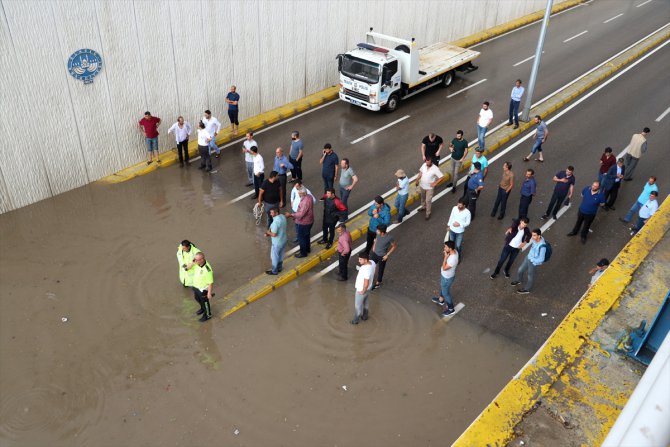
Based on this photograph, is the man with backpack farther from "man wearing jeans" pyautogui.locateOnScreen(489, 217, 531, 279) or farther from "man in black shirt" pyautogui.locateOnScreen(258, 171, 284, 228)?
"man in black shirt" pyautogui.locateOnScreen(258, 171, 284, 228)

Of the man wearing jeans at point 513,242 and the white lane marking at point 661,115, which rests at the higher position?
the man wearing jeans at point 513,242

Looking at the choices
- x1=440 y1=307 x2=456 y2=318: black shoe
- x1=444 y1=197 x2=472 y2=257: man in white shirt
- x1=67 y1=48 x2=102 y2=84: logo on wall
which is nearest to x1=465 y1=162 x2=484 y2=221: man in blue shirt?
x1=444 y1=197 x2=472 y2=257: man in white shirt

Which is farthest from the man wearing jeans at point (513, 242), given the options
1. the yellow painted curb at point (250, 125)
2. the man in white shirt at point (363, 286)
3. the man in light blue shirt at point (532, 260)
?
the yellow painted curb at point (250, 125)

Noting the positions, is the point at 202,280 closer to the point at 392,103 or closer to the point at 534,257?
the point at 534,257

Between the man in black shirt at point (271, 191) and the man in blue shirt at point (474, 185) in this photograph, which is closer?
the man in black shirt at point (271, 191)

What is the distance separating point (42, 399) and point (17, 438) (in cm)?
71

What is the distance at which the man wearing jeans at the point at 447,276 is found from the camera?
32.8ft

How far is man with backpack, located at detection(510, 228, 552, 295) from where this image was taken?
1062cm

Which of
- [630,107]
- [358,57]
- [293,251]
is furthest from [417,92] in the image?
[293,251]

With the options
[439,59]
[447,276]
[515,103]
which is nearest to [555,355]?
[447,276]

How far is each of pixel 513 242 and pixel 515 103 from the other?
24.9 ft

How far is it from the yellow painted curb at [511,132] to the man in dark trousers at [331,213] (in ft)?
1.25

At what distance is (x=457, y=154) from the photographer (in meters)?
14.2

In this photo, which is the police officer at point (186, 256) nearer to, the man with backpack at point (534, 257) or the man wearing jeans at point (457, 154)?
the man with backpack at point (534, 257)
